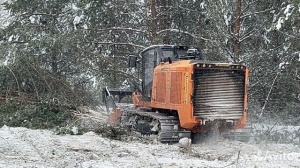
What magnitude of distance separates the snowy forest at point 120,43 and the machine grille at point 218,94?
358 cm

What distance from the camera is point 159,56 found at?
41.8 feet

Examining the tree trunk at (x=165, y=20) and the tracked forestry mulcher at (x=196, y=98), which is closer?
the tracked forestry mulcher at (x=196, y=98)

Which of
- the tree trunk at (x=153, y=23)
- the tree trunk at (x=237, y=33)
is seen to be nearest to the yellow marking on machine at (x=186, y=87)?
the tree trunk at (x=237, y=33)

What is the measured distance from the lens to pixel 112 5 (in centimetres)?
2055

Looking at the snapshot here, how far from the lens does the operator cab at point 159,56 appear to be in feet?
41.0

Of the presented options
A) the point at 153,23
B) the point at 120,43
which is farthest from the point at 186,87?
the point at 120,43

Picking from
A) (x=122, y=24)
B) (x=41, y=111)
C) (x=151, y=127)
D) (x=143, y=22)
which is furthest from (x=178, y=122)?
(x=122, y=24)

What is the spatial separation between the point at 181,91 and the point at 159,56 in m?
2.01

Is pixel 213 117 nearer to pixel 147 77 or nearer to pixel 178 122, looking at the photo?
pixel 178 122

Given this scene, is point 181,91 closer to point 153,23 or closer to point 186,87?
point 186,87

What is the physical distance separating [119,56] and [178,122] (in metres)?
9.40

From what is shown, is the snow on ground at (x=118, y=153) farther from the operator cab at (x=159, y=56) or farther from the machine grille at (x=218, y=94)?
the operator cab at (x=159, y=56)

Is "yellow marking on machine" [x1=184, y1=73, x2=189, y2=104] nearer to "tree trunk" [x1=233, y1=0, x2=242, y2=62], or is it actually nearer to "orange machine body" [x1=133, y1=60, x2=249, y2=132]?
"orange machine body" [x1=133, y1=60, x2=249, y2=132]

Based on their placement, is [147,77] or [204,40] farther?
[204,40]
